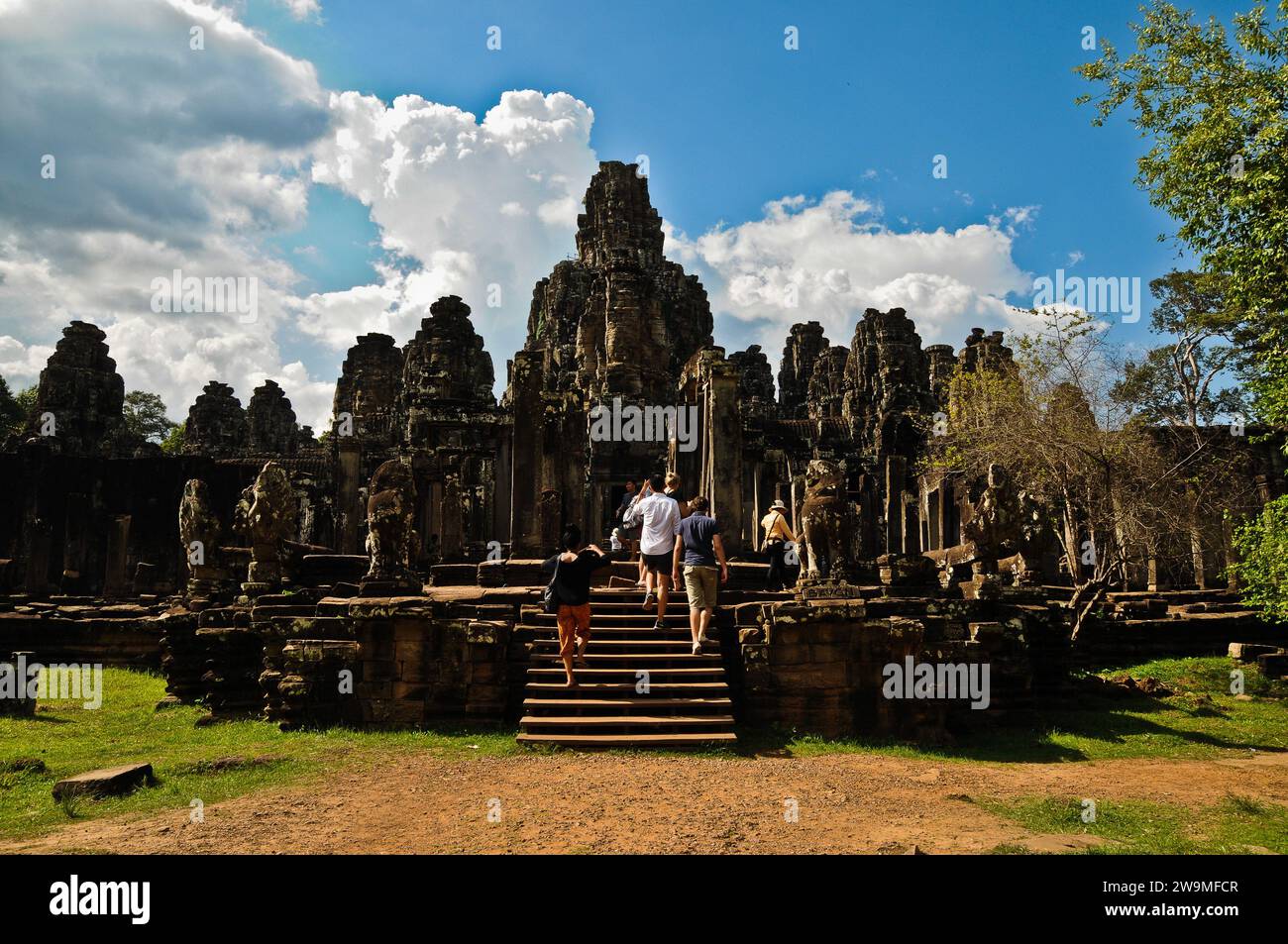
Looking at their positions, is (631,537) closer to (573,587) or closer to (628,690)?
(628,690)

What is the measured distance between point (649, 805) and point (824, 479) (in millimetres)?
5859

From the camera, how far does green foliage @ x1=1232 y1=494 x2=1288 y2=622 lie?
10719mm

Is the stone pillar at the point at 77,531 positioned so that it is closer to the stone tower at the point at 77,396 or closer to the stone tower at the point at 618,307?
the stone tower at the point at 77,396

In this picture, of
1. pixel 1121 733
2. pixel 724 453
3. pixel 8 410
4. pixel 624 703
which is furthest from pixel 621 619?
pixel 8 410

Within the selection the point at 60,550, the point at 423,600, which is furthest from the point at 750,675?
the point at 60,550

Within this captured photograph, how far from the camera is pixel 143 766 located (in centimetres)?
671

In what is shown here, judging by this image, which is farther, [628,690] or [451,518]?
[451,518]

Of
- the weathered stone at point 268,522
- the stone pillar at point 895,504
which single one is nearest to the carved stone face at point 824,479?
the weathered stone at point 268,522

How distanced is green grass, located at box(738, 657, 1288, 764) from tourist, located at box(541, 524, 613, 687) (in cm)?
202

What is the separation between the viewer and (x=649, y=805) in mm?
5969

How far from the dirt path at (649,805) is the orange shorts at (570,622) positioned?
133 cm

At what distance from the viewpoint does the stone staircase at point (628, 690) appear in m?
8.02

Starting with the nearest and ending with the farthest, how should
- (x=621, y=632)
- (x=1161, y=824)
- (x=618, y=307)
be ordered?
(x=1161, y=824)
(x=621, y=632)
(x=618, y=307)

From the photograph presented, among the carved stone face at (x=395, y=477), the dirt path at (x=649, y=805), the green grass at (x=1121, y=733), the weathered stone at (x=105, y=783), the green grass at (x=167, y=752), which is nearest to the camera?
the dirt path at (x=649, y=805)
